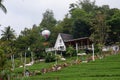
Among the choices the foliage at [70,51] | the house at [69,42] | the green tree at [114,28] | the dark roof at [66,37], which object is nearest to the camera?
the foliage at [70,51]

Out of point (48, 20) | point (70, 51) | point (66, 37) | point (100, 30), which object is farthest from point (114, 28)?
point (48, 20)

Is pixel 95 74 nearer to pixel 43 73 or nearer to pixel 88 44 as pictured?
pixel 43 73

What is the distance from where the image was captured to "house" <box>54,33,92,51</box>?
69625mm

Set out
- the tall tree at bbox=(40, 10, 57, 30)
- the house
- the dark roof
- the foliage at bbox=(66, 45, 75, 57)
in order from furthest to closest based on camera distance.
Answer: the tall tree at bbox=(40, 10, 57, 30)
the dark roof
the house
the foliage at bbox=(66, 45, 75, 57)

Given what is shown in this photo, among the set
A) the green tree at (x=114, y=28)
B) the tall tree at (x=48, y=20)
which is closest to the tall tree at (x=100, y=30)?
the green tree at (x=114, y=28)

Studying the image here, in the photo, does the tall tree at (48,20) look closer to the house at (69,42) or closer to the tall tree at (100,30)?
the house at (69,42)

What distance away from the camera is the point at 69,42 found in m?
74.6

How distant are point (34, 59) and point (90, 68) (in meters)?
25.7

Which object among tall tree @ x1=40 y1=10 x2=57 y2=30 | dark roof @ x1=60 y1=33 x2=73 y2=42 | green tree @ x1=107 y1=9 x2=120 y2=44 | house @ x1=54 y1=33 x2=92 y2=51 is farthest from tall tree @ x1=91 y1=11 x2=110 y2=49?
tall tree @ x1=40 y1=10 x2=57 y2=30

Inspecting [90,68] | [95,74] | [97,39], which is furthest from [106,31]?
[95,74]

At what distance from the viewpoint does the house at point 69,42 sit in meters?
69.6

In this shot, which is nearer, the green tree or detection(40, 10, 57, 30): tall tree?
the green tree

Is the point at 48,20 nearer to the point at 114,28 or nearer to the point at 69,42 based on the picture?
the point at 69,42

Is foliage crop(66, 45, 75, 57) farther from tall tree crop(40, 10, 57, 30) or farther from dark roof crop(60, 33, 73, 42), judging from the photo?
tall tree crop(40, 10, 57, 30)
